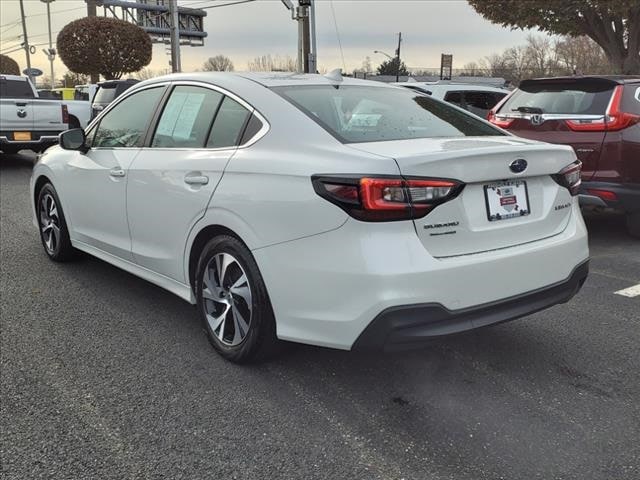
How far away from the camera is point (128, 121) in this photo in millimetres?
4266

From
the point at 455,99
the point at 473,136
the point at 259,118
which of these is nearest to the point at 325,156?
the point at 259,118

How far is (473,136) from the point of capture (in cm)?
321

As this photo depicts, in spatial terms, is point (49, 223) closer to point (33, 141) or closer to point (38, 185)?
point (38, 185)

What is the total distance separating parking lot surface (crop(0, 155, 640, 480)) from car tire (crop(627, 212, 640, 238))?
2.35 metres

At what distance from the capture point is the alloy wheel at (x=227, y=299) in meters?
3.15

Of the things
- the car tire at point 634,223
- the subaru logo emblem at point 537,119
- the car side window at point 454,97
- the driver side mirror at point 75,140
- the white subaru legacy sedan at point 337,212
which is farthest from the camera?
the car side window at point 454,97

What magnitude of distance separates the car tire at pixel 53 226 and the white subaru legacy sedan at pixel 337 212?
1.24 metres

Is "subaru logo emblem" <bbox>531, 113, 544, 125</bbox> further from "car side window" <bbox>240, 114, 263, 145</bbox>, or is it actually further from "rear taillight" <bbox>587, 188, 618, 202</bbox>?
"car side window" <bbox>240, 114, 263, 145</bbox>

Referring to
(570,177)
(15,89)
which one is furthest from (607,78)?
(15,89)

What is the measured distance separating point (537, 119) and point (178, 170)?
441cm

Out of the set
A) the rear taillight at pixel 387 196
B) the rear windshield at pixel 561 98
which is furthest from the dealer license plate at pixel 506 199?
the rear windshield at pixel 561 98

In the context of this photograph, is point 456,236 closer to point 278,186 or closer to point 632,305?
point 278,186

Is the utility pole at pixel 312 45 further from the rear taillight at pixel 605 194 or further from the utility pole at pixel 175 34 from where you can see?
Answer: the rear taillight at pixel 605 194

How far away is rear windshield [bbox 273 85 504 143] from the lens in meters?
3.08
